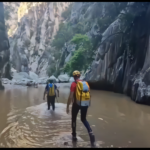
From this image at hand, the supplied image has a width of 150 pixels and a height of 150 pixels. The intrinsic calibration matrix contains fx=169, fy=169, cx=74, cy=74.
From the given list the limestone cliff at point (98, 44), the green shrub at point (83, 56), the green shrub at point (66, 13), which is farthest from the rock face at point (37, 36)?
the green shrub at point (83, 56)

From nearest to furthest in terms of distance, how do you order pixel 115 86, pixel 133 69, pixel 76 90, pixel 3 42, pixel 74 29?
pixel 76 90, pixel 133 69, pixel 115 86, pixel 3 42, pixel 74 29

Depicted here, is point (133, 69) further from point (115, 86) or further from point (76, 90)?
point (76, 90)

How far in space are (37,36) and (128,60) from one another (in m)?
50.0

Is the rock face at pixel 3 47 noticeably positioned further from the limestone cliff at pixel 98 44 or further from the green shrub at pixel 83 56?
the green shrub at pixel 83 56

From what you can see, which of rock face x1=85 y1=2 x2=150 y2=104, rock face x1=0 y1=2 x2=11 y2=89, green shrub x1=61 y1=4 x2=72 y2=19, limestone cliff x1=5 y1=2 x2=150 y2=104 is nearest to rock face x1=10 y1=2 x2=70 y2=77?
limestone cliff x1=5 y1=2 x2=150 y2=104

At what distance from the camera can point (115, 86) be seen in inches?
700

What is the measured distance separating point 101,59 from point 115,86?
175 inches

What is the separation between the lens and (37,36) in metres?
60.4

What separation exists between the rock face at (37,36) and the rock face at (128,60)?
34.8m

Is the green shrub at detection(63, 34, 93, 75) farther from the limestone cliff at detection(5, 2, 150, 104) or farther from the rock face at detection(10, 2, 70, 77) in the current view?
the rock face at detection(10, 2, 70, 77)

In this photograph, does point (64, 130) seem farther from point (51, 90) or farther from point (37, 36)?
point (37, 36)

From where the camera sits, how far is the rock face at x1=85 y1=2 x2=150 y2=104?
35.3 ft

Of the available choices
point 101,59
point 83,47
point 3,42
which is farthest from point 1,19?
point 101,59

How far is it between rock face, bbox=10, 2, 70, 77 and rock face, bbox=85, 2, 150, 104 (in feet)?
114
